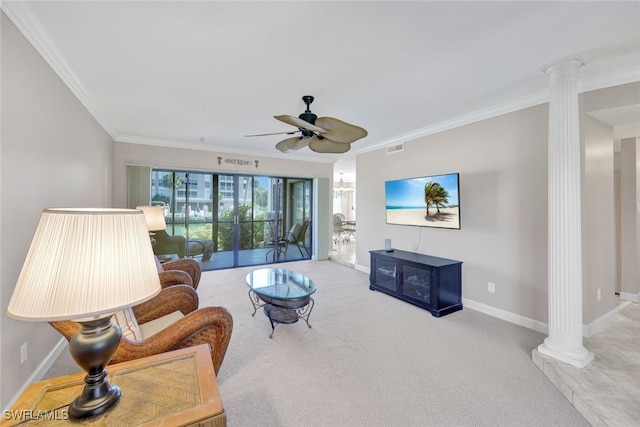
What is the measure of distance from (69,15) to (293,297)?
2.70 meters

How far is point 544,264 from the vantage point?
2.89 meters

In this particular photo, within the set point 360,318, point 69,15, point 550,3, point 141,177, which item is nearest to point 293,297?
point 360,318

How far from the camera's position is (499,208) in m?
3.28

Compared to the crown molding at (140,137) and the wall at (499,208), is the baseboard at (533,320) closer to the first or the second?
the wall at (499,208)

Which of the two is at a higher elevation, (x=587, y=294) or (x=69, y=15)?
(x=69, y=15)

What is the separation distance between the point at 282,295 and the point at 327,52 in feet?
7.37

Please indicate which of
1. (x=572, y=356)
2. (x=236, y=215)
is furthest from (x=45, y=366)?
(x=572, y=356)

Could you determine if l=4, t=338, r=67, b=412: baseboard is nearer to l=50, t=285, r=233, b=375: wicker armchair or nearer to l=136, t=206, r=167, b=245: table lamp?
l=50, t=285, r=233, b=375: wicker armchair

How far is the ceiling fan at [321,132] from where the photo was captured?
7.82 feet

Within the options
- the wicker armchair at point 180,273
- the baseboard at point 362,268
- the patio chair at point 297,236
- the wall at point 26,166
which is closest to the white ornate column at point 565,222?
the baseboard at point 362,268

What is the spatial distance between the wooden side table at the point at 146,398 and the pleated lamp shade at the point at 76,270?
1.46 ft

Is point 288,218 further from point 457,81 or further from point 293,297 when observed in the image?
point 457,81

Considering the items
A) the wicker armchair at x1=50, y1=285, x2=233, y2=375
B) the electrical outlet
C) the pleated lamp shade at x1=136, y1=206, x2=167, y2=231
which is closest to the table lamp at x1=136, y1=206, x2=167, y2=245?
the pleated lamp shade at x1=136, y1=206, x2=167, y2=231

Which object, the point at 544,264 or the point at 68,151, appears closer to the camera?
the point at 68,151
